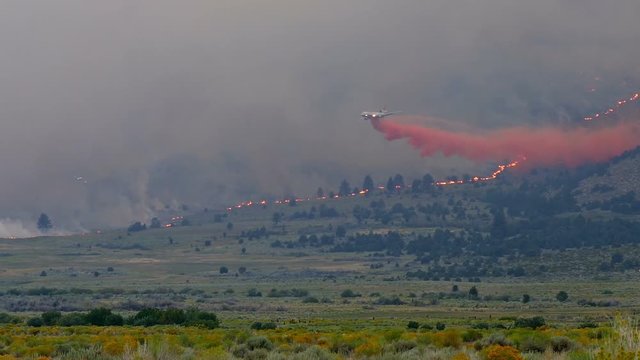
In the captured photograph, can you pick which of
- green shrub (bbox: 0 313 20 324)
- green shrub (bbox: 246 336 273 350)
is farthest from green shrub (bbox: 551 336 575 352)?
green shrub (bbox: 0 313 20 324)

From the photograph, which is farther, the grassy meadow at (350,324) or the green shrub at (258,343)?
the green shrub at (258,343)

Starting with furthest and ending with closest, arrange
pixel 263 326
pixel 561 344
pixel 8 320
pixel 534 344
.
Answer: pixel 8 320 → pixel 263 326 → pixel 534 344 → pixel 561 344

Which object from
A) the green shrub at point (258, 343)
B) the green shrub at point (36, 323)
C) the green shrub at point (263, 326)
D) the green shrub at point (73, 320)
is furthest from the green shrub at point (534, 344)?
the green shrub at point (36, 323)

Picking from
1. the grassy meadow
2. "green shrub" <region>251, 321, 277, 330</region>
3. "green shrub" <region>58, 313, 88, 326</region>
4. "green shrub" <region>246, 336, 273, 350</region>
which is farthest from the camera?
"green shrub" <region>58, 313, 88, 326</region>

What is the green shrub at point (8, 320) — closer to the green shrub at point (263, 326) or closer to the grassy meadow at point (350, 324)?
the grassy meadow at point (350, 324)

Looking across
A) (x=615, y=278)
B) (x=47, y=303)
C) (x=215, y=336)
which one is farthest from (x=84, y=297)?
(x=215, y=336)

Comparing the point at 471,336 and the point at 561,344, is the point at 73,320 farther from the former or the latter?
the point at 561,344

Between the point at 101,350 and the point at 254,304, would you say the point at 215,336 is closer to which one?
the point at 101,350

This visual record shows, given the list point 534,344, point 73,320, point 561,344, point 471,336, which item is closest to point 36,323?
point 73,320

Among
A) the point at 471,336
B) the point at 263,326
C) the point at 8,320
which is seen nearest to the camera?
the point at 471,336

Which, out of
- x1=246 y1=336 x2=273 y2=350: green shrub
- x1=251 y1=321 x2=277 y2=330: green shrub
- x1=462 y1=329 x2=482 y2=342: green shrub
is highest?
x1=246 y1=336 x2=273 y2=350: green shrub

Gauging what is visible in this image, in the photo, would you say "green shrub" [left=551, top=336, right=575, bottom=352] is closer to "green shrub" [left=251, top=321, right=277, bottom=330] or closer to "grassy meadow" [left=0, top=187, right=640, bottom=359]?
"grassy meadow" [left=0, top=187, right=640, bottom=359]

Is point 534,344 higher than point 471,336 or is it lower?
higher

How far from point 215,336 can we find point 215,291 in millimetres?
131407
